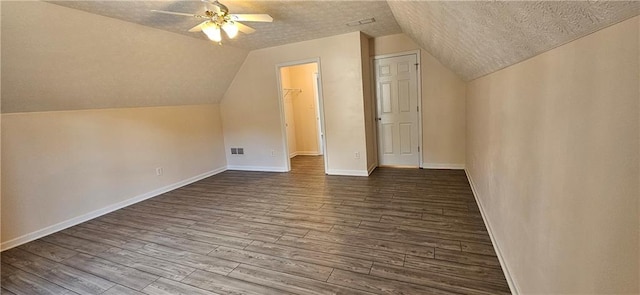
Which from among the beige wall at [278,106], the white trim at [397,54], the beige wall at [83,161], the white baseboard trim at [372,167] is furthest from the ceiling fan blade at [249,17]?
the white baseboard trim at [372,167]

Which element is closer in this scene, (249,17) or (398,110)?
(249,17)

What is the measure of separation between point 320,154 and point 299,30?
3.58m

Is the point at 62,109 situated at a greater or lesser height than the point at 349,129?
greater

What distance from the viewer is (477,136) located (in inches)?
130

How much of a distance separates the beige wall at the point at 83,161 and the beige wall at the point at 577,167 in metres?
4.48

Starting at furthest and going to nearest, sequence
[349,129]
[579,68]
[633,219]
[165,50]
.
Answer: [349,129]
[165,50]
[579,68]
[633,219]

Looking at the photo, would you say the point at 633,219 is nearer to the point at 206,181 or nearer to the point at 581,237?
the point at 581,237

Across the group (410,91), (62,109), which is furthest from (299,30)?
(62,109)

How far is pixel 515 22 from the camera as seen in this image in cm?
116

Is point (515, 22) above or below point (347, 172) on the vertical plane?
above

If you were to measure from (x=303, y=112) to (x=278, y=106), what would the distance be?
76.6 inches

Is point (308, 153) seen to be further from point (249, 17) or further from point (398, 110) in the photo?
point (249, 17)

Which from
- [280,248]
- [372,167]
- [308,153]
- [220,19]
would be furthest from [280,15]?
[308,153]

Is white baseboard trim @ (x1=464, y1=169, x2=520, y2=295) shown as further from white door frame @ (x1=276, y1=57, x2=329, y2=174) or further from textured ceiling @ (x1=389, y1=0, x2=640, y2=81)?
white door frame @ (x1=276, y1=57, x2=329, y2=174)
